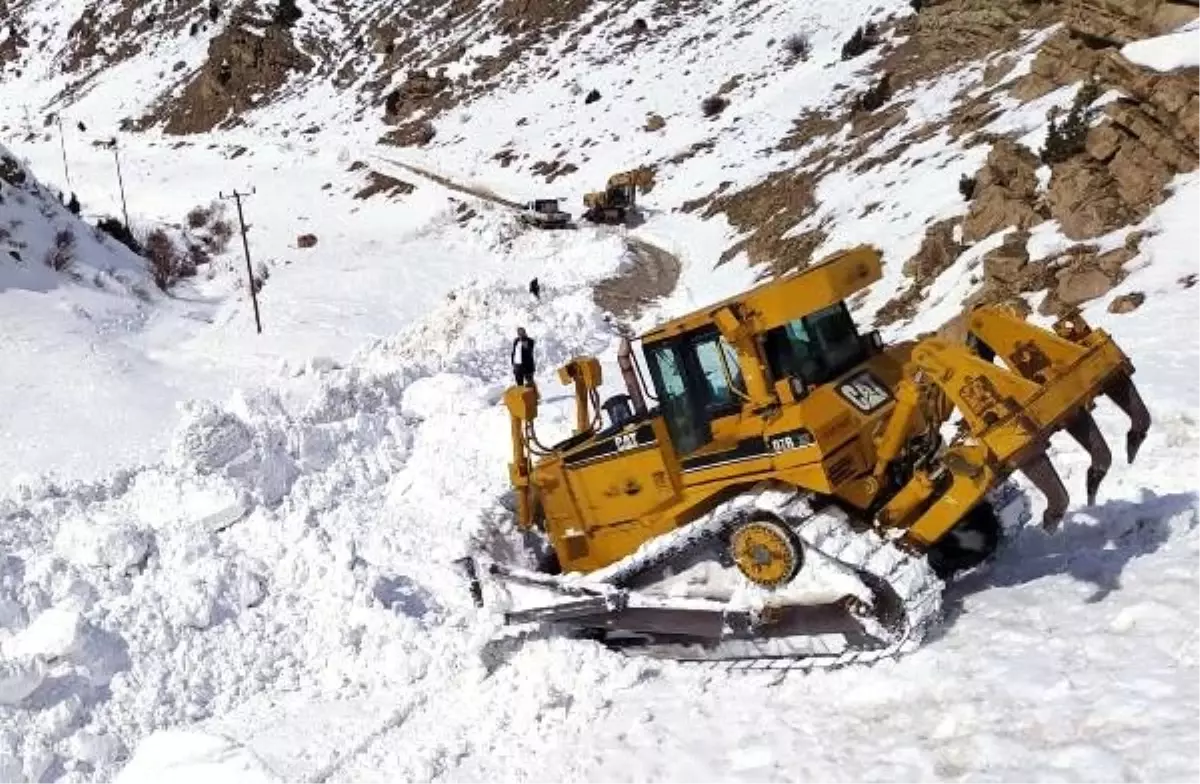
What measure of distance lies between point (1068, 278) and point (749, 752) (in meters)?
10.2

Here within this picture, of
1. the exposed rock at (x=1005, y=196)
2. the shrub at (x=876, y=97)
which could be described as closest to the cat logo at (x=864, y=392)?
the exposed rock at (x=1005, y=196)

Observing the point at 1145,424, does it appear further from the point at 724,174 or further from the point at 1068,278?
the point at 724,174

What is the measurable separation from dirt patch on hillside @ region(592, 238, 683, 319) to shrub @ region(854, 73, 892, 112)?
779 cm

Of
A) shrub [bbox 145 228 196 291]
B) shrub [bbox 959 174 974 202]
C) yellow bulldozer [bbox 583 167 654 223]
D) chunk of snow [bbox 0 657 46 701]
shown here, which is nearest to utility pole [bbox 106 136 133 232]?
shrub [bbox 145 228 196 291]

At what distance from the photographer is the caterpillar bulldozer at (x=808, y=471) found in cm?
736

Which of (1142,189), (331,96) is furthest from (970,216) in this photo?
(331,96)

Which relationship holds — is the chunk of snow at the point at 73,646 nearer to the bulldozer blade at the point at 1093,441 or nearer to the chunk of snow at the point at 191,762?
the chunk of snow at the point at 191,762

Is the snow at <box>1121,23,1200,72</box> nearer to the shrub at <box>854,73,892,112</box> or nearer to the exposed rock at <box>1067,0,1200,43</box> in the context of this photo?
the exposed rock at <box>1067,0,1200,43</box>

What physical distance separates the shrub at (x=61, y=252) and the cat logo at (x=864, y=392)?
2420cm

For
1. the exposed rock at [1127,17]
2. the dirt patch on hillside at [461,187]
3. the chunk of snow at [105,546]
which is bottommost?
the dirt patch on hillside at [461,187]

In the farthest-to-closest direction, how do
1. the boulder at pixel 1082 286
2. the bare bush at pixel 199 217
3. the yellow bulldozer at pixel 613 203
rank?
the bare bush at pixel 199 217 < the yellow bulldozer at pixel 613 203 < the boulder at pixel 1082 286

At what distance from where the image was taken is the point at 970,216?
1881cm

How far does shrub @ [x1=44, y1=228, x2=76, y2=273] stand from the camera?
27.6m

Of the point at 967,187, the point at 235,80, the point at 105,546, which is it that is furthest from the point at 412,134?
the point at 105,546
